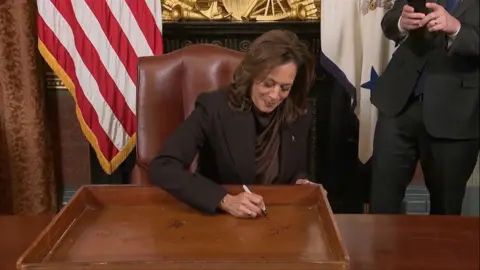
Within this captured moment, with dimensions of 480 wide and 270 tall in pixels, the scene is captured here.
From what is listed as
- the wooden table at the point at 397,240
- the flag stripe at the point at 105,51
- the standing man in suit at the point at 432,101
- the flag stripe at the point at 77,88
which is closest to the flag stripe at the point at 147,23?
the flag stripe at the point at 105,51

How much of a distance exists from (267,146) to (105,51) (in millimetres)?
711

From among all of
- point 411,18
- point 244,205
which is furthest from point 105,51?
point 411,18

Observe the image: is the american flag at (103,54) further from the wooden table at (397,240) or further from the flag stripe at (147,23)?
the wooden table at (397,240)

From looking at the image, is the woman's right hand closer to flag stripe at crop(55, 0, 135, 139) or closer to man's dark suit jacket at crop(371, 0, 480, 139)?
man's dark suit jacket at crop(371, 0, 480, 139)

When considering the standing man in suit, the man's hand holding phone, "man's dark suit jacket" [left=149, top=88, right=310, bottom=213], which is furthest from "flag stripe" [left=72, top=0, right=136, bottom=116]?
the man's hand holding phone

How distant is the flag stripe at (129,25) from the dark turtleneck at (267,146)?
65cm

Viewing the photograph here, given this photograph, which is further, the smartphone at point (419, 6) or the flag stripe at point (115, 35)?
the flag stripe at point (115, 35)

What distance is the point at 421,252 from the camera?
0.90m

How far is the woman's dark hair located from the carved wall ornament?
52 centimetres

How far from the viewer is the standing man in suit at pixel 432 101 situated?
2.18 ft

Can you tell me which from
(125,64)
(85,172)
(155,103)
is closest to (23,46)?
(125,64)

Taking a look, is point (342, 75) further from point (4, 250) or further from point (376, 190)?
point (4, 250)

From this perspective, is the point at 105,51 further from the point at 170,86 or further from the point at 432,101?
the point at 432,101

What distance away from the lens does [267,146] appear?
1147mm
